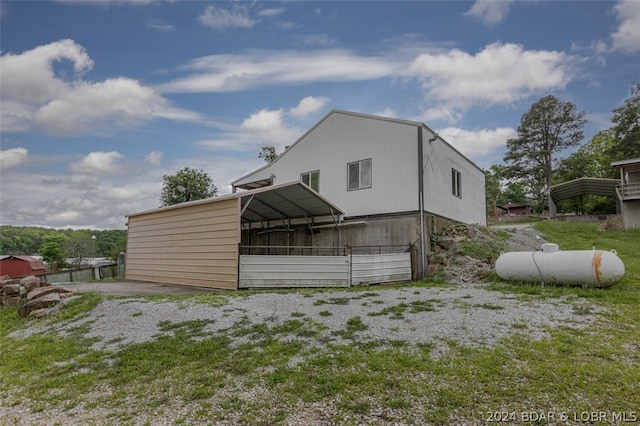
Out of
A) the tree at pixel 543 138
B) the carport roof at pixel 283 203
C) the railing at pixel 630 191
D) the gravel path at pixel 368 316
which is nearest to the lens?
the gravel path at pixel 368 316

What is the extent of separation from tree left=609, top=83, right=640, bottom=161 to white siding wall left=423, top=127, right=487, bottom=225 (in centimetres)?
2256

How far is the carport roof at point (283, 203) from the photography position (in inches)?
422

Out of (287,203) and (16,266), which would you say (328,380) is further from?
(16,266)

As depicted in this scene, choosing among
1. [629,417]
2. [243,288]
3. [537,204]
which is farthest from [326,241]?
[537,204]

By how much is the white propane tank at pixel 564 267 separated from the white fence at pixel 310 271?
3594 millimetres

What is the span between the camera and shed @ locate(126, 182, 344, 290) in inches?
387

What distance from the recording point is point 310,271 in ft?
32.5

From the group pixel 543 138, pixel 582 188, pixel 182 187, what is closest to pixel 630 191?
pixel 582 188

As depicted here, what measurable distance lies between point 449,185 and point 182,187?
23.8m

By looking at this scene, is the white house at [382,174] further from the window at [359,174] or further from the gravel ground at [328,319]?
the gravel ground at [328,319]

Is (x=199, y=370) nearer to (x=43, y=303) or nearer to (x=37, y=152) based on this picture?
(x=43, y=303)

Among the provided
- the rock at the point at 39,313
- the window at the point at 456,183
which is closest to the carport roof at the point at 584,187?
the window at the point at 456,183

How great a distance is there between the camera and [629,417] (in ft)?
9.47

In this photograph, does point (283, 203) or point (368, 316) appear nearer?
point (368, 316)
